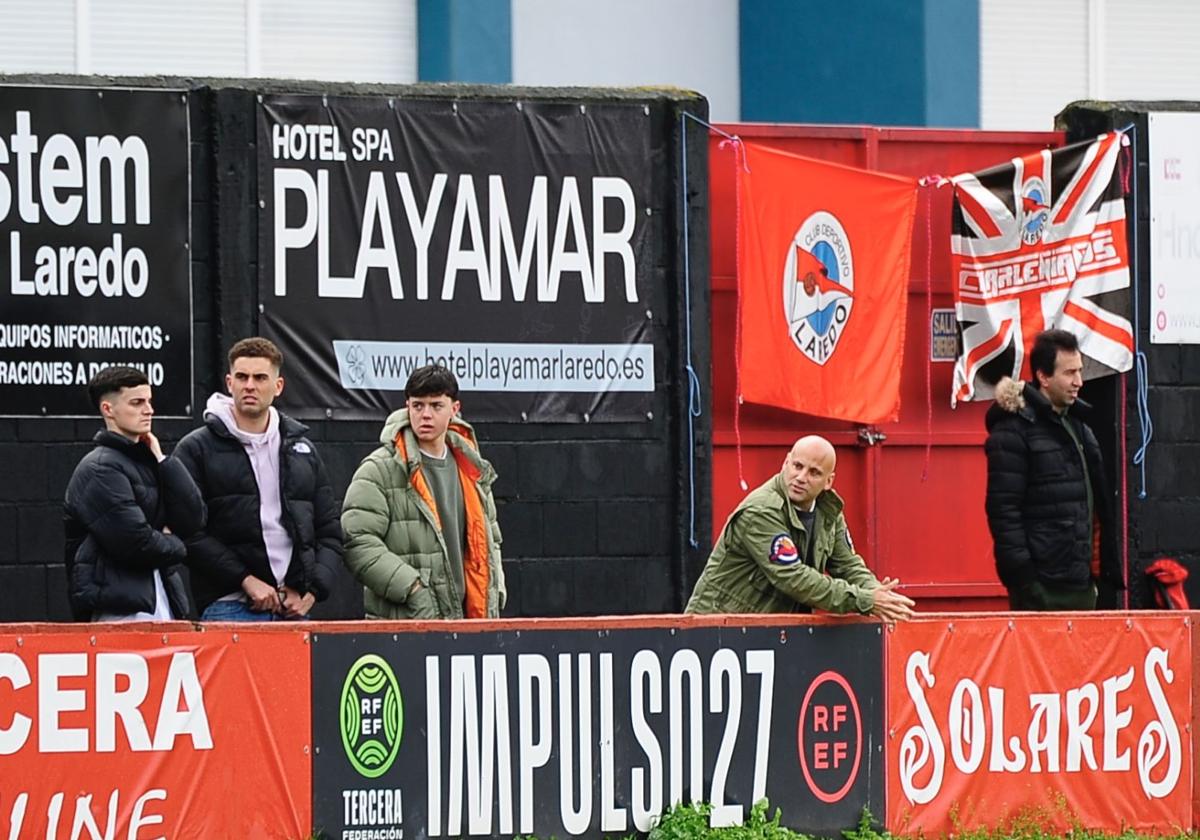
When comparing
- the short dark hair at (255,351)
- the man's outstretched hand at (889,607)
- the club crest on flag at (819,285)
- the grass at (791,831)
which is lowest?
the grass at (791,831)

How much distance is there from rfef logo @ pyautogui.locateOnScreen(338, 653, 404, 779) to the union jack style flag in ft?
15.4

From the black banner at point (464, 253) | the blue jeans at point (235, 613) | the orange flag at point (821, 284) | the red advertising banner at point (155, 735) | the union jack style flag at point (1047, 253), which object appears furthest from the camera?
the union jack style flag at point (1047, 253)

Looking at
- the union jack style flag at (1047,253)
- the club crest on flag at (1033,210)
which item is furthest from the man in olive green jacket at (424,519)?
the club crest on flag at (1033,210)

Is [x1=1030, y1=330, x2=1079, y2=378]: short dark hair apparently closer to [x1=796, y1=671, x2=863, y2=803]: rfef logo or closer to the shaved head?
the shaved head

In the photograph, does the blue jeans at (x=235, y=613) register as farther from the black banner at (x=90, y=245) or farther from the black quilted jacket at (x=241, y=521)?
the black banner at (x=90, y=245)

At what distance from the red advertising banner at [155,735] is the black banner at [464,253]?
115 inches

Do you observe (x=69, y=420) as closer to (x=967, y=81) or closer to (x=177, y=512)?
(x=177, y=512)

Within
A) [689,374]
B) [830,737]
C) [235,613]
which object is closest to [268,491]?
[235,613]

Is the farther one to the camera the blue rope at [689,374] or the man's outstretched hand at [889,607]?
the blue rope at [689,374]

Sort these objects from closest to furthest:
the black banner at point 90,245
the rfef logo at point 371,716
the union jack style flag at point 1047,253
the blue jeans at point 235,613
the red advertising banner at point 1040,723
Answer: the rfef logo at point 371,716, the blue jeans at point 235,613, the red advertising banner at point 1040,723, the black banner at point 90,245, the union jack style flag at point 1047,253

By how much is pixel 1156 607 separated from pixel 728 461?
249cm

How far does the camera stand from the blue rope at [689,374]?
1128 cm

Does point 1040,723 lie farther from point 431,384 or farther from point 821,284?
point 821,284

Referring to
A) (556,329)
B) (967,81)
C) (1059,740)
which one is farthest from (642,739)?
(967,81)
